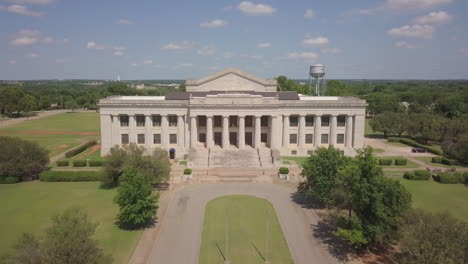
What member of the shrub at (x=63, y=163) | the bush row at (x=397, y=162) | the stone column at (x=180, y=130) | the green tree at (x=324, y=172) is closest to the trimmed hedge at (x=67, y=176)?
Answer: the shrub at (x=63, y=163)

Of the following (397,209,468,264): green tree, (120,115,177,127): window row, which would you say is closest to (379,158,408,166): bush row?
(397,209,468,264): green tree

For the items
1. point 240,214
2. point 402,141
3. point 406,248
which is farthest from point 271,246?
point 402,141

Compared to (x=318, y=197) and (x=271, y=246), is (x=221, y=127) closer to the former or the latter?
(x=318, y=197)

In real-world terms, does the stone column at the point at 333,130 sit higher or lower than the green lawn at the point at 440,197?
higher

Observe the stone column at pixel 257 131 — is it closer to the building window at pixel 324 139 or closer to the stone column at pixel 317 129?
the stone column at pixel 317 129

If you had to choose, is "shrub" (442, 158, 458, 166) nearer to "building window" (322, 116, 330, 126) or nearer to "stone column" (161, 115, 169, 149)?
"building window" (322, 116, 330, 126)

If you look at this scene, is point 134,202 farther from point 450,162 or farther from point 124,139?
point 450,162

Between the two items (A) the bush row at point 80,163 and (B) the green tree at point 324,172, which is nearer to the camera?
(B) the green tree at point 324,172

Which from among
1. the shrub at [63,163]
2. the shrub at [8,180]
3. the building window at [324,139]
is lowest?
the shrub at [8,180]
